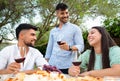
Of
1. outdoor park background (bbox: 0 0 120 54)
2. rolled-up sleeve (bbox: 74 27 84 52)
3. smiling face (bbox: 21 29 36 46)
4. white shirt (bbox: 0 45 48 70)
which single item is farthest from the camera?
outdoor park background (bbox: 0 0 120 54)

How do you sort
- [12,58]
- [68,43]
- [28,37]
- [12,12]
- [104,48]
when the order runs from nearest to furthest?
[104,48] → [12,58] → [28,37] → [68,43] → [12,12]

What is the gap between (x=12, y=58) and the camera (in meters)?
A: 3.39

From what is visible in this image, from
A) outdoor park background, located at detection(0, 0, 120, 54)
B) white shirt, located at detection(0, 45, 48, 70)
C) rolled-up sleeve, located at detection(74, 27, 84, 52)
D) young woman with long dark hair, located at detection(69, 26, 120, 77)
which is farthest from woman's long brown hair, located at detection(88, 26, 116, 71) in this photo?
outdoor park background, located at detection(0, 0, 120, 54)

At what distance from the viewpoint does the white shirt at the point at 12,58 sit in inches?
133

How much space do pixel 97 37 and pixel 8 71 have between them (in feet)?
3.27

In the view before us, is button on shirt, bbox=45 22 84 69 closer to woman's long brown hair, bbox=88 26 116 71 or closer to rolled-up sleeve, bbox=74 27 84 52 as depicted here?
rolled-up sleeve, bbox=74 27 84 52

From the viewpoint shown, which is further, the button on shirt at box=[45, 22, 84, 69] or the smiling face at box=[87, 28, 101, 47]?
the button on shirt at box=[45, 22, 84, 69]

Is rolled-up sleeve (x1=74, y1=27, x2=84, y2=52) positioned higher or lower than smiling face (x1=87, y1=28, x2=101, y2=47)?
higher

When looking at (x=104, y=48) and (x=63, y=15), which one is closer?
(x=104, y=48)

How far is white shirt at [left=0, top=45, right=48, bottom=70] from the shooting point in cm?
337

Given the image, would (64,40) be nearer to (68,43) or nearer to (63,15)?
(68,43)

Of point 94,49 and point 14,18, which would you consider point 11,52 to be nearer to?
point 94,49

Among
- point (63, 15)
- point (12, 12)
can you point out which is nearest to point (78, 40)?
point (63, 15)

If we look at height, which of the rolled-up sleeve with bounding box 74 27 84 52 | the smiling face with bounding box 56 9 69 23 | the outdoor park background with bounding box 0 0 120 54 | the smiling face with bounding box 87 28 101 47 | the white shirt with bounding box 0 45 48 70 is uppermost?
the outdoor park background with bounding box 0 0 120 54
